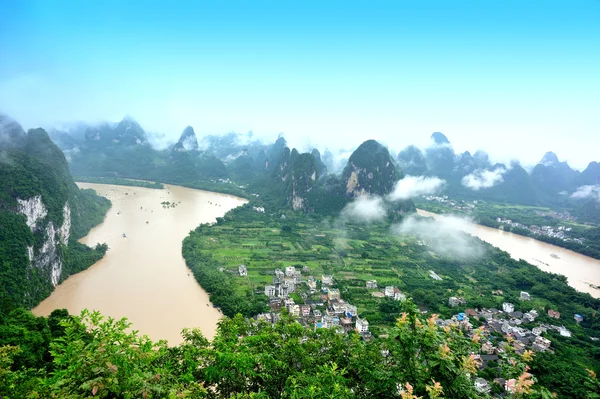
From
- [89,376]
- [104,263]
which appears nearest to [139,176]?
[104,263]

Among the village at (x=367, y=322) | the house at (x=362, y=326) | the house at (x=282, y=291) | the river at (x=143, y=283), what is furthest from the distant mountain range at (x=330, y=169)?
the house at (x=362, y=326)

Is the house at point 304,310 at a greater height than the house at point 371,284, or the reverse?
the house at point 371,284

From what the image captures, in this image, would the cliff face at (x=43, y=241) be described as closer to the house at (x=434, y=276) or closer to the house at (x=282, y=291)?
the house at (x=282, y=291)

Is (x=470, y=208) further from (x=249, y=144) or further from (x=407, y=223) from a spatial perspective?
(x=249, y=144)

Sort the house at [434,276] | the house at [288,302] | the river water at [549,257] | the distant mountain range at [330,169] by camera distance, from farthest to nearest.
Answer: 1. the distant mountain range at [330,169]
2. the river water at [549,257]
3. the house at [434,276]
4. the house at [288,302]

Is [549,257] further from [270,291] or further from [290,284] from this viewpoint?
[270,291]
